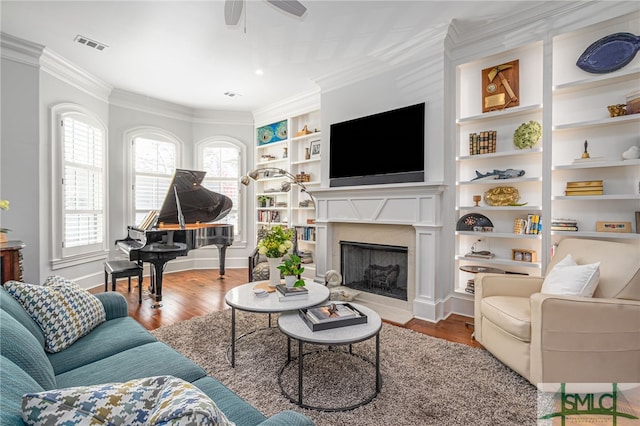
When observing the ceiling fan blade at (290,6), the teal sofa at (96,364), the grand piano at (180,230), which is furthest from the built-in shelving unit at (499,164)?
the grand piano at (180,230)

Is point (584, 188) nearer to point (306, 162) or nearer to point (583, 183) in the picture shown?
point (583, 183)

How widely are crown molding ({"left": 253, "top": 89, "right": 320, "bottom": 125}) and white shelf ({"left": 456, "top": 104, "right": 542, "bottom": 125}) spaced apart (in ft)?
7.96

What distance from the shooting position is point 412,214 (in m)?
3.40

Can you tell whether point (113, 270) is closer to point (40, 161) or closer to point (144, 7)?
point (40, 161)

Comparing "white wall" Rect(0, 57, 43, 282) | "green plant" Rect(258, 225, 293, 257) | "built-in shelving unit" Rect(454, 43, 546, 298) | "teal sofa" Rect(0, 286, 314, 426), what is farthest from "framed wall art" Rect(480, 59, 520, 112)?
"white wall" Rect(0, 57, 43, 282)

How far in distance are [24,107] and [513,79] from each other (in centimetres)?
551

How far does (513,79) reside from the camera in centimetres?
314

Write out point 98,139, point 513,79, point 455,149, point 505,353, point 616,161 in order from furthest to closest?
1. point 98,139
2. point 455,149
3. point 513,79
4. point 616,161
5. point 505,353

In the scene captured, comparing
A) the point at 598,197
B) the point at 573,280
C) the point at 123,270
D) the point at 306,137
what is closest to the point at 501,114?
the point at 598,197

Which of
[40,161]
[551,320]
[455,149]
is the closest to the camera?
[551,320]

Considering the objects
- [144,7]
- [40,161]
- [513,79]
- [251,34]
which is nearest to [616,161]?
[513,79]

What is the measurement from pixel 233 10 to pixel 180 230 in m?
2.64

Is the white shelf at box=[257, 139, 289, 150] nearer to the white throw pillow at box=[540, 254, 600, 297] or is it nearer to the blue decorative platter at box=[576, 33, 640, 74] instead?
the blue decorative platter at box=[576, 33, 640, 74]

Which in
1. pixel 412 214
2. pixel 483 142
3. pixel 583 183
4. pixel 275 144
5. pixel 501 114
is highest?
pixel 275 144
